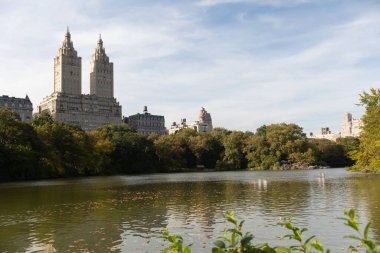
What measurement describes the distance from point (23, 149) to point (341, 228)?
174 feet

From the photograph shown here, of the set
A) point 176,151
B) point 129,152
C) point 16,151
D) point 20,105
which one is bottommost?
point 16,151

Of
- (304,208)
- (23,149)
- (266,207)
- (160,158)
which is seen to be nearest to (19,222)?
(266,207)

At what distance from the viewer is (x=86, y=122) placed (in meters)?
189

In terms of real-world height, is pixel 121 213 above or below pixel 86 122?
below

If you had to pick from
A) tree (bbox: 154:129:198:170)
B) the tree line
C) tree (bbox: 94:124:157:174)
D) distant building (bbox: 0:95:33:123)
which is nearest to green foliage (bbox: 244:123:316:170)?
the tree line

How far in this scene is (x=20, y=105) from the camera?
6860 inches

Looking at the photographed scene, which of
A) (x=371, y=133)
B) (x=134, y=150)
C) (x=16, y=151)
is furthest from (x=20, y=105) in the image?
(x=371, y=133)

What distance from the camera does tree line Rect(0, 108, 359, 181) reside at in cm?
6200

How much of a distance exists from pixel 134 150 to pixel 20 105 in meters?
98.3

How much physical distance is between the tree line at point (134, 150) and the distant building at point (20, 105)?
268 ft

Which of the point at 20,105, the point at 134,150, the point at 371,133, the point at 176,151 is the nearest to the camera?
the point at 371,133

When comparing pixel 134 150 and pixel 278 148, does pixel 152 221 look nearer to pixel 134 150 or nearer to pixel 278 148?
pixel 134 150

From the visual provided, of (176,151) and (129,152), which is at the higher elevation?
(176,151)

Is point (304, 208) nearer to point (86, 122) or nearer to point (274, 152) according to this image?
point (274, 152)
